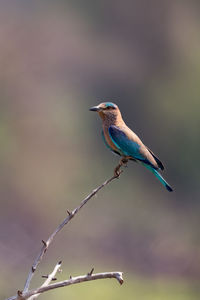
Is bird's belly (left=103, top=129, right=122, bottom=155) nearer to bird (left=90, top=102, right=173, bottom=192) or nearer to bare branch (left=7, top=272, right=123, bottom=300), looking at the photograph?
bird (left=90, top=102, right=173, bottom=192)

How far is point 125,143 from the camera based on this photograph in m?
2.73

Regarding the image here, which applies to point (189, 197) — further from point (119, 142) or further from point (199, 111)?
point (119, 142)

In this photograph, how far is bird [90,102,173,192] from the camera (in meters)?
2.72

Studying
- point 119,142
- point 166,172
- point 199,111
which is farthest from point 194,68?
point 119,142

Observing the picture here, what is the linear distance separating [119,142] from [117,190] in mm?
4818

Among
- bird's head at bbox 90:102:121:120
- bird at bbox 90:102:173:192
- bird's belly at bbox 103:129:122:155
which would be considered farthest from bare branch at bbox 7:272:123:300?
bird's head at bbox 90:102:121:120

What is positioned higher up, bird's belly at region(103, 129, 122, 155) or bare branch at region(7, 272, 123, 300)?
bird's belly at region(103, 129, 122, 155)

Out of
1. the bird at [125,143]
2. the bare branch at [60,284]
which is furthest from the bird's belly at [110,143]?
the bare branch at [60,284]

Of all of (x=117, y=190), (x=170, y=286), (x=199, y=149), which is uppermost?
(x=199, y=149)

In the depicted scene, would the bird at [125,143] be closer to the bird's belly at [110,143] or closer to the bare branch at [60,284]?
the bird's belly at [110,143]

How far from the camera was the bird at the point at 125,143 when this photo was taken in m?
2.72

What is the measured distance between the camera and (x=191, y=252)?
799 centimetres

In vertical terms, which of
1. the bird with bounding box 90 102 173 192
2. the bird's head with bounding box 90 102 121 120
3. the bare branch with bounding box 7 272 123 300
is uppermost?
the bird's head with bounding box 90 102 121 120

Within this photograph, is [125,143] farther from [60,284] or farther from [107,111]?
[60,284]
